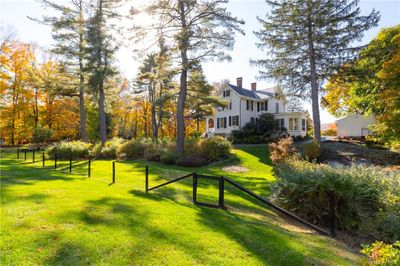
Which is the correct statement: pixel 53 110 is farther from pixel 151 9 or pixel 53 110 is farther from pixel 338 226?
pixel 338 226

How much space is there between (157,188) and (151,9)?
13.2 metres

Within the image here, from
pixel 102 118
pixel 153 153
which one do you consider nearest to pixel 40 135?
pixel 102 118

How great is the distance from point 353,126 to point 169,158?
24599mm

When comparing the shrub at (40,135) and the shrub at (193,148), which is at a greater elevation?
the shrub at (40,135)

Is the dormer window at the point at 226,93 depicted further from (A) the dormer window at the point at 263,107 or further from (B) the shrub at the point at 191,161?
(B) the shrub at the point at 191,161

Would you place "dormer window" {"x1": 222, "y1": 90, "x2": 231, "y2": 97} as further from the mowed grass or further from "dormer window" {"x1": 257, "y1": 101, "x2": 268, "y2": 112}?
the mowed grass

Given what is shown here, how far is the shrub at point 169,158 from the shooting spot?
16766 mm

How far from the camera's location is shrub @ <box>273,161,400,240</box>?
215 inches

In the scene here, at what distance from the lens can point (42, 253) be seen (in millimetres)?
3516

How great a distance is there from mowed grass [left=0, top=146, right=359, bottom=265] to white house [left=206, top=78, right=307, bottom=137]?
2331 centimetres

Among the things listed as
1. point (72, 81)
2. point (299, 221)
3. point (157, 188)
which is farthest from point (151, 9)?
point (299, 221)

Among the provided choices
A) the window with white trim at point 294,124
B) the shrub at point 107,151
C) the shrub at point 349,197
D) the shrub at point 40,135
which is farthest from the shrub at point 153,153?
the window with white trim at point 294,124

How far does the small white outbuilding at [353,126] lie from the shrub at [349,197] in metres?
25.8

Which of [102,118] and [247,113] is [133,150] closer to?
[102,118]
